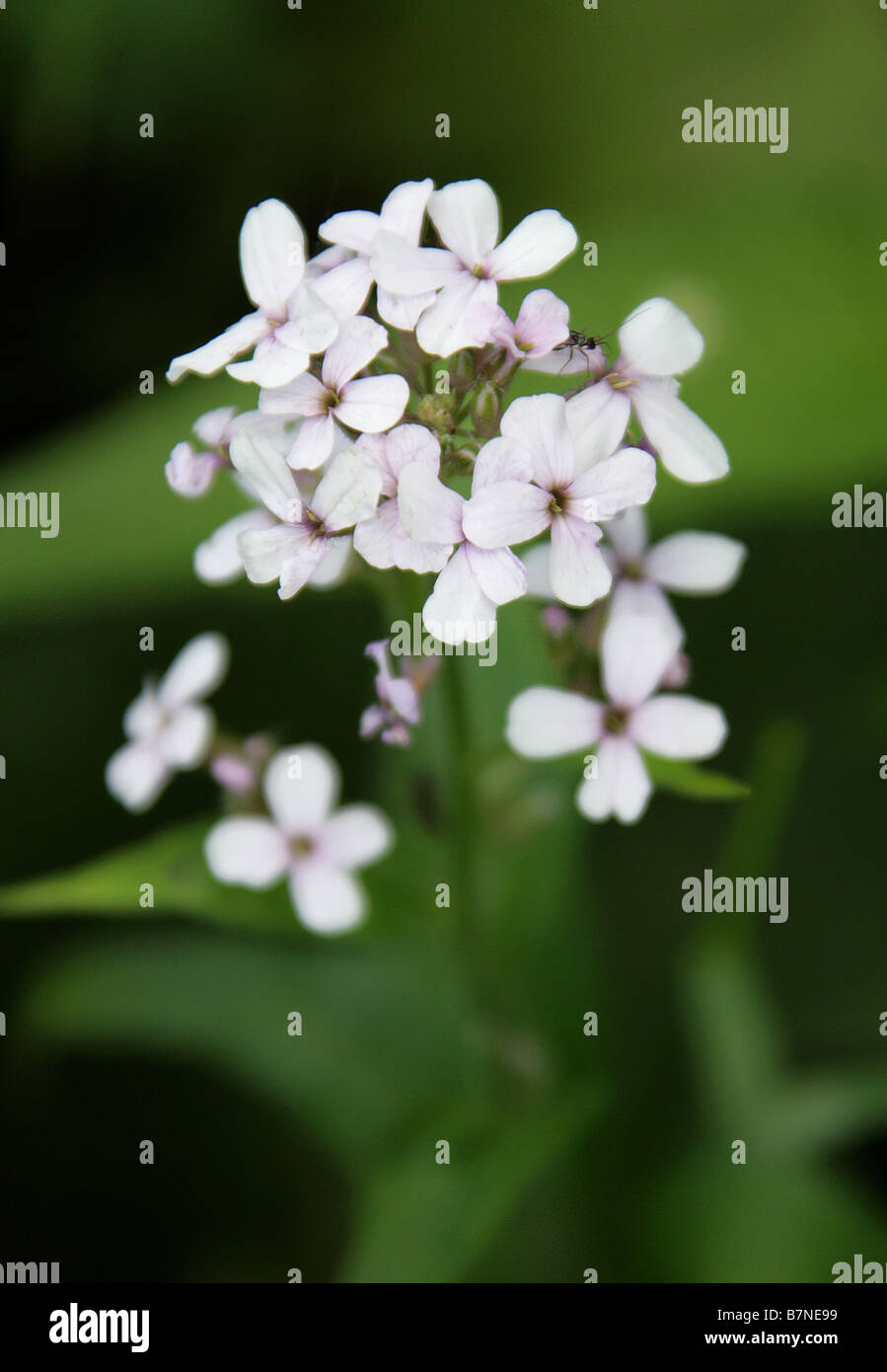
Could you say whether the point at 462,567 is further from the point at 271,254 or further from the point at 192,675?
the point at 192,675

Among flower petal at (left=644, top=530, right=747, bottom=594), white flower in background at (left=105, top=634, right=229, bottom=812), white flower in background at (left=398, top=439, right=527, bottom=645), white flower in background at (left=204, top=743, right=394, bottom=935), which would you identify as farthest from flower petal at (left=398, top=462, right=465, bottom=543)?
white flower in background at (left=105, top=634, right=229, bottom=812)

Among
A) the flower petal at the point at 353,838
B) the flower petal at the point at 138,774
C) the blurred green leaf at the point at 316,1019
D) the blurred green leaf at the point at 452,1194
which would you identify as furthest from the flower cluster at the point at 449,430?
the blurred green leaf at the point at 316,1019

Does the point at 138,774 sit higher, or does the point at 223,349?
the point at 223,349

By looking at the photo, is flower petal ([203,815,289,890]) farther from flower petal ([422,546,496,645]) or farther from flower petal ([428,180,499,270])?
flower petal ([428,180,499,270])

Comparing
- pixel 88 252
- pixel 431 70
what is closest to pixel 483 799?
pixel 88 252

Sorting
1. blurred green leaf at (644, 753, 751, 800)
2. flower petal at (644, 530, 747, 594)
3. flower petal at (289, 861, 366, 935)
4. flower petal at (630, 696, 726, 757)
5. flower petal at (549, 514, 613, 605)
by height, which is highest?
flower petal at (644, 530, 747, 594)

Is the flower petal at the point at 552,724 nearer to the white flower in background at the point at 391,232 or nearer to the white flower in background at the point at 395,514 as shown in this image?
the white flower in background at the point at 395,514

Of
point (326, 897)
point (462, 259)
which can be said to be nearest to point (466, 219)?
point (462, 259)
